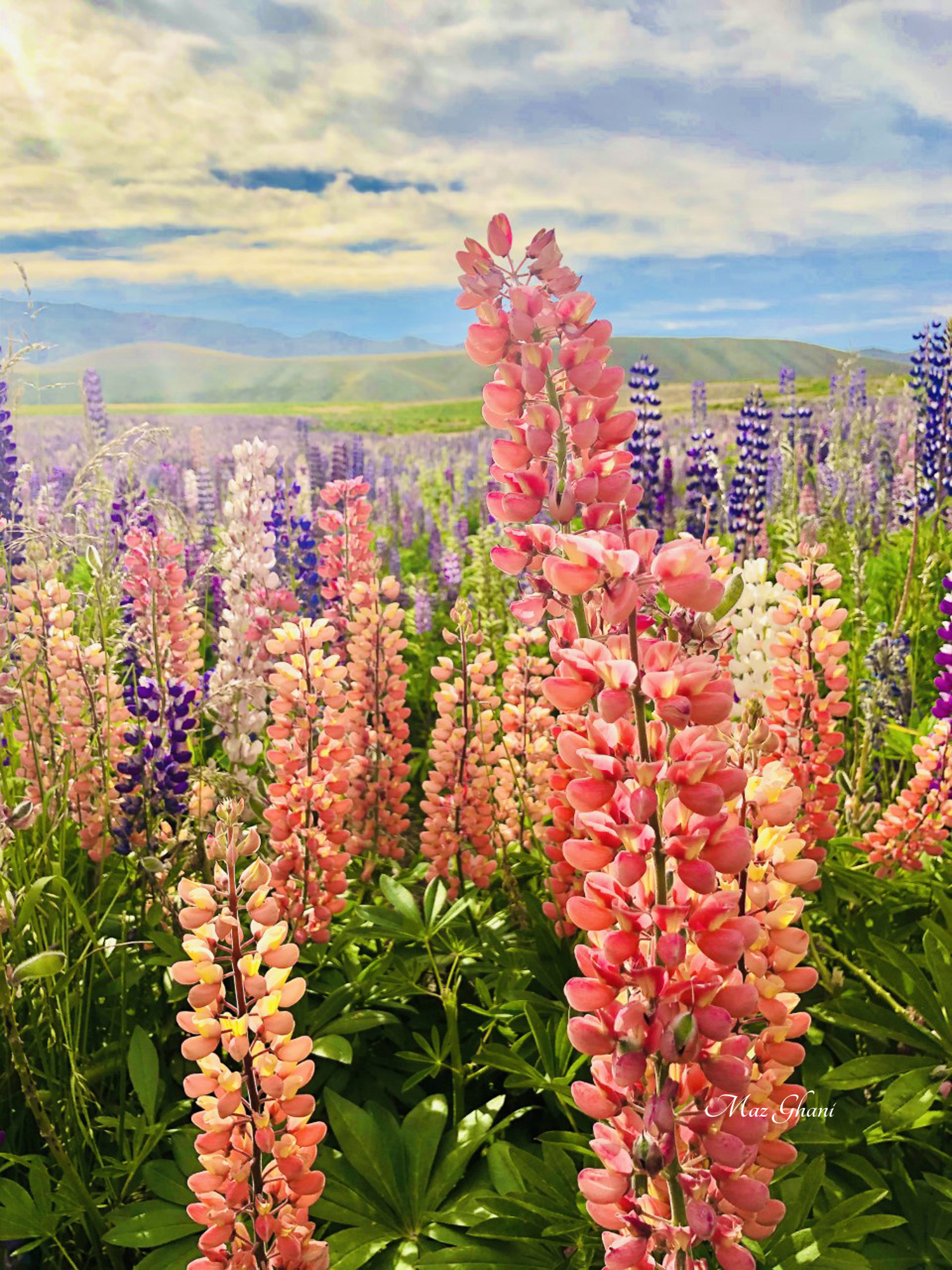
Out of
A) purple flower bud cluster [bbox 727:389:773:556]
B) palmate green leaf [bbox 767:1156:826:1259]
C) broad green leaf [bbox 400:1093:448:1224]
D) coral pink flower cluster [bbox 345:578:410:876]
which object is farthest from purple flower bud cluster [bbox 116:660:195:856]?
purple flower bud cluster [bbox 727:389:773:556]

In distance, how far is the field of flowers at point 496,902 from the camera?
81 cm

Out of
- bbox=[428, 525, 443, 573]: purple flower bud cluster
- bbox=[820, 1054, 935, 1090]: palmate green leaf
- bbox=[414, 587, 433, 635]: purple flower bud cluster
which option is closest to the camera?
bbox=[820, 1054, 935, 1090]: palmate green leaf

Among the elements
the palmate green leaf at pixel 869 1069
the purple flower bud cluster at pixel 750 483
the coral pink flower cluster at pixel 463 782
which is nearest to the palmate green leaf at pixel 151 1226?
the coral pink flower cluster at pixel 463 782

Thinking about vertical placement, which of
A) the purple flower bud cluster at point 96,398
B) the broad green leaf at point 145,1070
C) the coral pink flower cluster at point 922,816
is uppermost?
the purple flower bud cluster at point 96,398

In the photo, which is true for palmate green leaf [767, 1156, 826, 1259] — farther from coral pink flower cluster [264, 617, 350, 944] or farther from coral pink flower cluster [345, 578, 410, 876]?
coral pink flower cluster [345, 578, 410, 876]

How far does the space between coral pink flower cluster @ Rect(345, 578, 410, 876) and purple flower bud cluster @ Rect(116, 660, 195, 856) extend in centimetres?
43

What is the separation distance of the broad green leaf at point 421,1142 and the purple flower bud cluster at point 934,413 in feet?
11.4

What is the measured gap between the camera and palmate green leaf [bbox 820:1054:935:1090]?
159 centimetres

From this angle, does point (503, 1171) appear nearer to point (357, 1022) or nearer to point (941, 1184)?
point (357, 1022)

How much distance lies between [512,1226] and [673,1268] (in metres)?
0.71

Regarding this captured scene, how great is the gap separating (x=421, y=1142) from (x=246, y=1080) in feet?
2.67

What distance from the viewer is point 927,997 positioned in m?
1.71

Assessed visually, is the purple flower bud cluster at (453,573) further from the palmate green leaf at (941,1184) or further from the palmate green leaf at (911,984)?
the palmate green leaf at (941,1184)

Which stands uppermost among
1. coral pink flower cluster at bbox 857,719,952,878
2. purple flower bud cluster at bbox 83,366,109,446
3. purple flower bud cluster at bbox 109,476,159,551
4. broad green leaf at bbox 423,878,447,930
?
purple flower bud cluster at bbox 83,366,109,446
